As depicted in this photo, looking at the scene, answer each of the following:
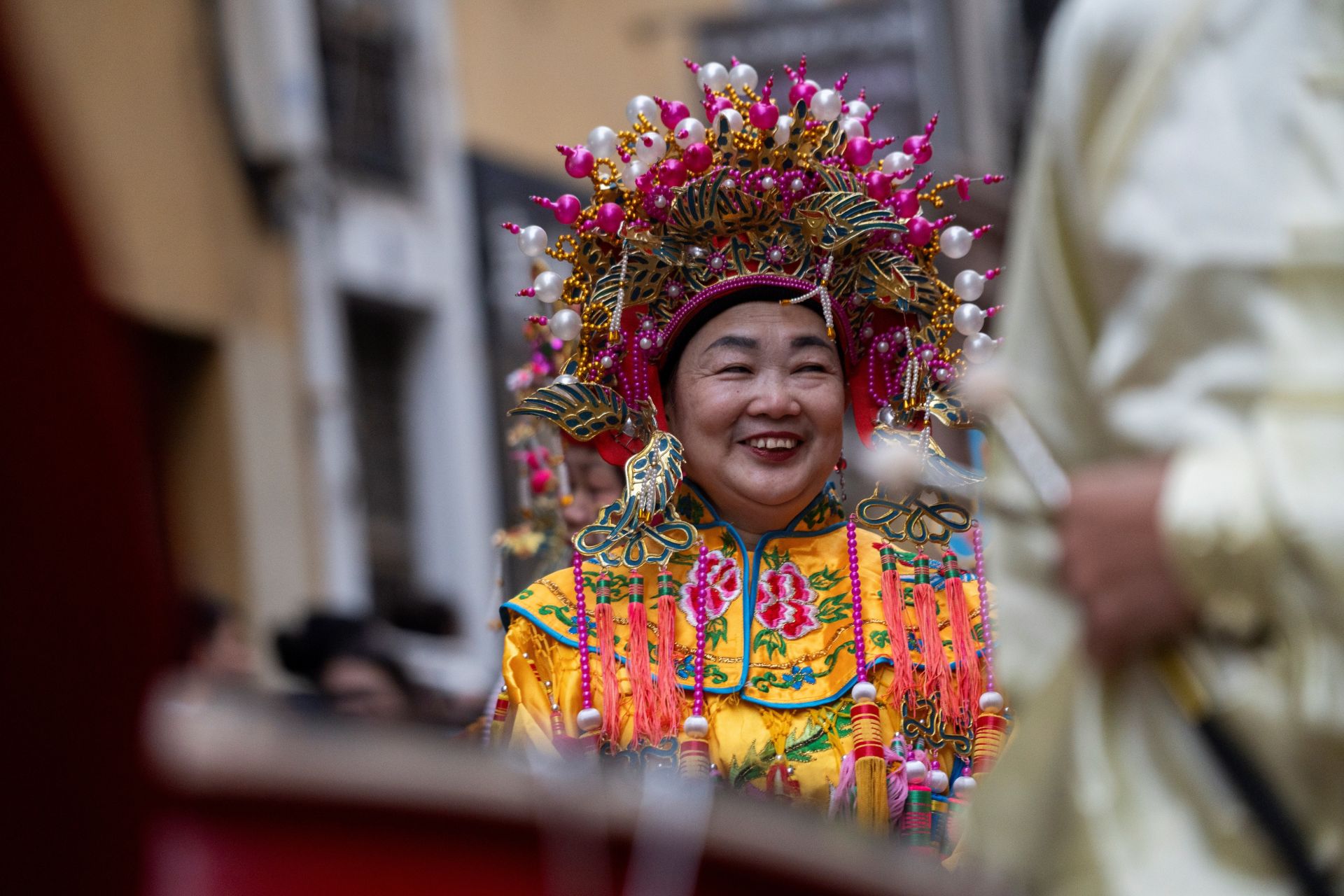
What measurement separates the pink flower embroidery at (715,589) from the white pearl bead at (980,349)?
687 millimetres

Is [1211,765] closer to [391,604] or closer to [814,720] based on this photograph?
[814,720]

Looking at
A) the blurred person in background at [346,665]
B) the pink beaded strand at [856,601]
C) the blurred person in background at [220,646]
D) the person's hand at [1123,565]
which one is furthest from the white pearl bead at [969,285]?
the person's hand at [1123,565]

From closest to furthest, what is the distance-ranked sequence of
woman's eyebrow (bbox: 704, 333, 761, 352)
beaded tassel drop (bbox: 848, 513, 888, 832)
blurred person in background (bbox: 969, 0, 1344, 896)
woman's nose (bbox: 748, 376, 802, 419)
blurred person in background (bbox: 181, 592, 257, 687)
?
1. blurred person in background (bbox: 969, 0, 1344, 896)
2. beaded tassel drop (bbox: 848, 513, 888, 832)
3. woman's nose (bbox: 748, 376, 802, 419)
4. woman's eyebrow (bbox: 704, 333, 761, 352)
5. blurred person in background (bbox: 181, 592, 257, 687)

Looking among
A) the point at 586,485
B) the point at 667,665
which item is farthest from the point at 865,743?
the point at 586,485

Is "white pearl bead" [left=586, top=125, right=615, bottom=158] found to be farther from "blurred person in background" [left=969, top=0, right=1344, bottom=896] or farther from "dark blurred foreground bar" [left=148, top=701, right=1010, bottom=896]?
"dark blurred foreground bar" [left=148, top=701, right=1010, bottom=896]

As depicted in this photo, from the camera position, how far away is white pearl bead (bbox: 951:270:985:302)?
3.90 meters

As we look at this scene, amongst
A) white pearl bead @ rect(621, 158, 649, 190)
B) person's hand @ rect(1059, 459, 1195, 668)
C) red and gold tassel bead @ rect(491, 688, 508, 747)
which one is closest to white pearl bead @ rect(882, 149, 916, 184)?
white pearl bead @ rect(621, 158, 649, 190)

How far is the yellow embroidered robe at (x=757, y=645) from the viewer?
11.3 feet

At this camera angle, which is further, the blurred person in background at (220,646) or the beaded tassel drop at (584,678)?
the blurred person in background at (220,646)

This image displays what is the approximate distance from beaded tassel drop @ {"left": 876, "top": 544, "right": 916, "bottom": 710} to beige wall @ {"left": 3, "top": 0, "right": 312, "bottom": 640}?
597cm

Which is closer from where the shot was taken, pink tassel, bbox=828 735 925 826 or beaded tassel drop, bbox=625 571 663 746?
pink tassel, bbox=828 735 925 826

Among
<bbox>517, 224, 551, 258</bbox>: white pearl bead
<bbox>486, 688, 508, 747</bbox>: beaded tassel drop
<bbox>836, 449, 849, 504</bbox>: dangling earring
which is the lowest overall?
<bbox>486, 688, 508, 747</bbox>: beaded tassel drop

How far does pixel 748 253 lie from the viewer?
3.83 m

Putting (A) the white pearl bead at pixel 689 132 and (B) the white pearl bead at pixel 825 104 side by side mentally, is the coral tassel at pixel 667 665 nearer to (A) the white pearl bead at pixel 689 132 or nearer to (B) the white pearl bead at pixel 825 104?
(A) the white pearl bead at pixel 689 132
